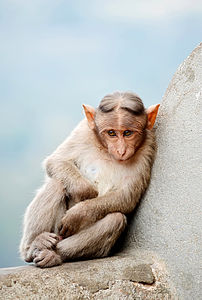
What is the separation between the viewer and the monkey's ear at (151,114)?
16.1 feet

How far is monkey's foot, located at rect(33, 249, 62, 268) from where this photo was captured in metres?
4.49

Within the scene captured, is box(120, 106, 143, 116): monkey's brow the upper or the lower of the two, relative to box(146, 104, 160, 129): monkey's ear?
upper

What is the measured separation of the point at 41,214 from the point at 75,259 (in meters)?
0.54

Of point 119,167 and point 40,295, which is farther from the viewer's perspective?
point 119,167

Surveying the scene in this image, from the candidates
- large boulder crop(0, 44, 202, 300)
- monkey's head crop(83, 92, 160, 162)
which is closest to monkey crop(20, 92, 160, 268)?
monkey's head crop(83, 92, 160, 162)

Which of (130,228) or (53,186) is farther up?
(53,186)

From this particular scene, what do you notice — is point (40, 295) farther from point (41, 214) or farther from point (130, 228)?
point (130, 228)

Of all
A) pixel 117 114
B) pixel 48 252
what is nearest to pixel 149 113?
pixel 117 114

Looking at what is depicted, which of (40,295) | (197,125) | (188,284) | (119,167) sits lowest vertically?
(188,284)

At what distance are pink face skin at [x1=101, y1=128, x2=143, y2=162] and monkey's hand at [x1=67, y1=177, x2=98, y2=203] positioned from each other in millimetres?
433

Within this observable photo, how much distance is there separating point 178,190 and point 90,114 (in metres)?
1.14

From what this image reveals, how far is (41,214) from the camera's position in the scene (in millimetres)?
4836

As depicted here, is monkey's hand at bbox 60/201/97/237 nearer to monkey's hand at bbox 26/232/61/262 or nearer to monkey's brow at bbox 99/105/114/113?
monkey's hand at bbox 26/232/61/262

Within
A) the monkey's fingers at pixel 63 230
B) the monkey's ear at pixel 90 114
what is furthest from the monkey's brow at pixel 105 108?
the monkey's fingers at pixel 63 230
